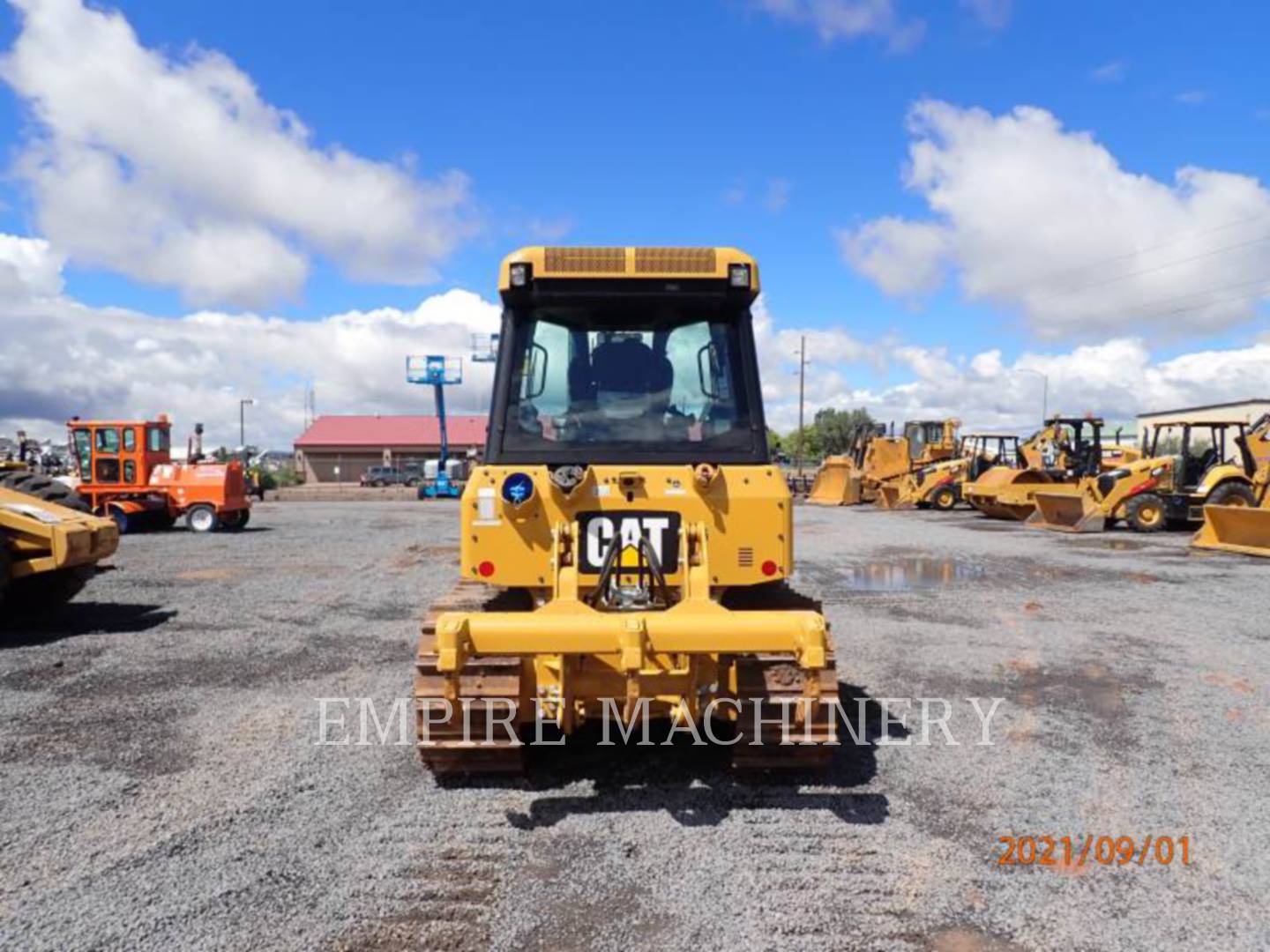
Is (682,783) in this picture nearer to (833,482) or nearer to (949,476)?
(949,476)

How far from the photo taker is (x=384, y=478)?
55281 mm

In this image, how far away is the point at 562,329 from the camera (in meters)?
5.07

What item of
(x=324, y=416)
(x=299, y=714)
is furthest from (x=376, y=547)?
(x=324, y=416)

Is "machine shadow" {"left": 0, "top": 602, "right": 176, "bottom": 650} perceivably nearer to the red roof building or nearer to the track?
the track

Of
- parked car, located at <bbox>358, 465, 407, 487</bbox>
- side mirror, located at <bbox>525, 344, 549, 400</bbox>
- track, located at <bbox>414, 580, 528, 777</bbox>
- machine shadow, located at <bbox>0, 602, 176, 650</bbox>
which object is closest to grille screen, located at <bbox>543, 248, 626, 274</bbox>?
side mirror, located at <bbox>525, 344, 549, 400</bbox>

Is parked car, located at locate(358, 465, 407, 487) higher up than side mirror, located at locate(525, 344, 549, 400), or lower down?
lower down

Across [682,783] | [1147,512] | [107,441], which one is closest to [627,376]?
[682,783]

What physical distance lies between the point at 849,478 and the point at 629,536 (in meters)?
28.8

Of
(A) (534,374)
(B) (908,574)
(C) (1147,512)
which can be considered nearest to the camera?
(A) (534,374)

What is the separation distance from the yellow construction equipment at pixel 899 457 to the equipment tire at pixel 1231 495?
12.2 meters

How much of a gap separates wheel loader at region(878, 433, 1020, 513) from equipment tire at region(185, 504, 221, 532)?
21.3 meters

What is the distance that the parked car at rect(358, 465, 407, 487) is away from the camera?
54.7 metres

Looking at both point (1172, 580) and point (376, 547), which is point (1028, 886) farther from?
point (376, 547)

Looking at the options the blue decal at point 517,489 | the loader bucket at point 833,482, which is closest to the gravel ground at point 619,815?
the blue decal at point 517,489
